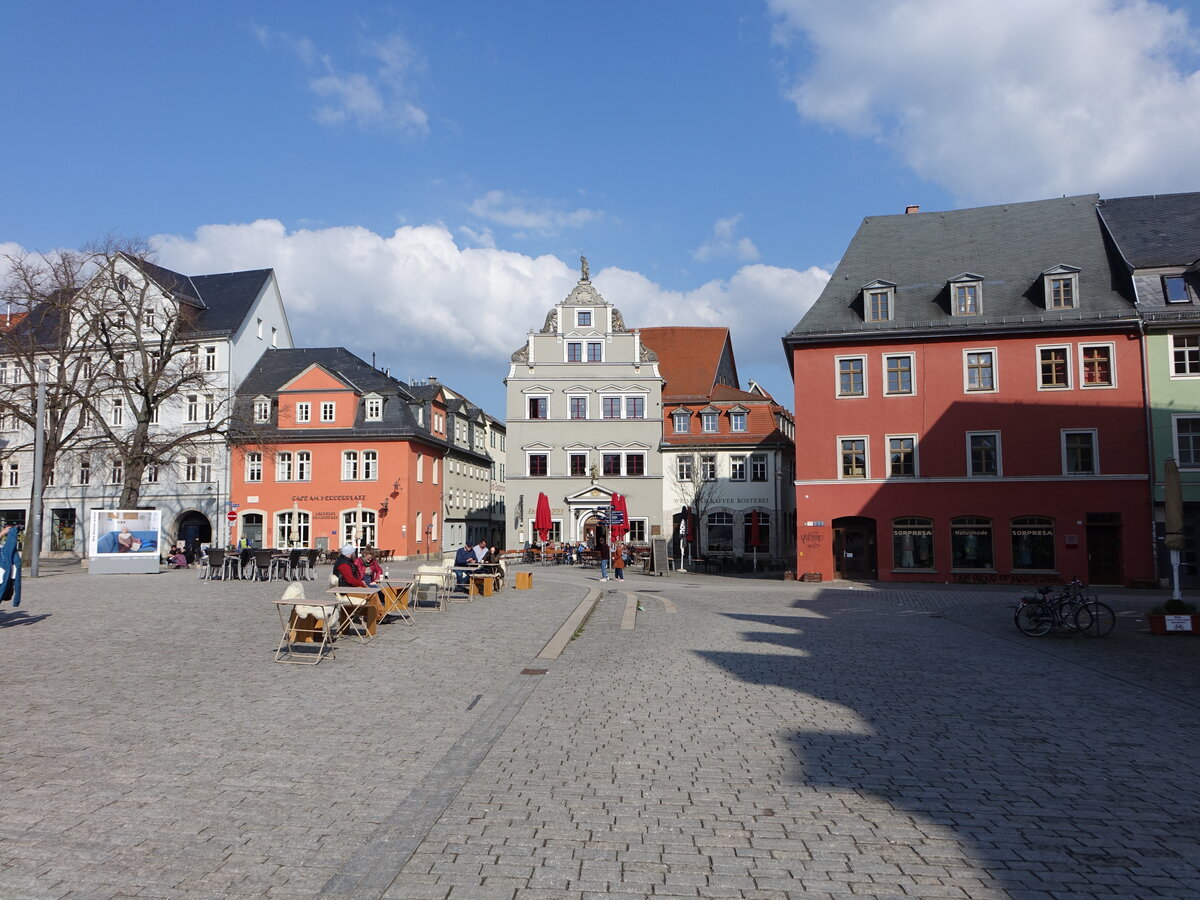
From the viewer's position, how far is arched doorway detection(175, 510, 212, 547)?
51875mm

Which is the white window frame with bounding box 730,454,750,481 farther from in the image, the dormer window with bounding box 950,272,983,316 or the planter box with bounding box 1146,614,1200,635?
the planter box with bounding box 1146,614,1200,635

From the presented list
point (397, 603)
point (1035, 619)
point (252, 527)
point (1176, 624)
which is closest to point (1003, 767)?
point (1035, 619)

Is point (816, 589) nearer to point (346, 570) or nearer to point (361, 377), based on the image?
point (346, 570)

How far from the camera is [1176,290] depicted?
3291 cm

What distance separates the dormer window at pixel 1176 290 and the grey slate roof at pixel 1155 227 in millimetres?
592

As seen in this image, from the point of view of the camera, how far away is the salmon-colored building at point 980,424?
3300 cm

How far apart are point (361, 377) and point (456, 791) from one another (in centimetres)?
4875

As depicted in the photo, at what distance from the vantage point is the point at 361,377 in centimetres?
5288

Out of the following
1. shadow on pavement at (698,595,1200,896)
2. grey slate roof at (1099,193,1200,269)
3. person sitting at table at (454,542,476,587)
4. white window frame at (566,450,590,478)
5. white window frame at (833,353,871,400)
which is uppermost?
grey slate roof at (1099,193,1200,269)

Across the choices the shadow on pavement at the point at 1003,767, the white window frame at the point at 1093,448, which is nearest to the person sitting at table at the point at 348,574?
the shadow on pavement at the point at 1003,767

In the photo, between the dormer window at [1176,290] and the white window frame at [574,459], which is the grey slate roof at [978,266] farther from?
the white window frame at [574,459]

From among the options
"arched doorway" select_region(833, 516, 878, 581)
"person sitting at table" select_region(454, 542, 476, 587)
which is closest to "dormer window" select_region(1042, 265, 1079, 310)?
"arched doorway" select_region(833, 516, 878, 581)

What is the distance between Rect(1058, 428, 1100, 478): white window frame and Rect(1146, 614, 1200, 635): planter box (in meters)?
18.4

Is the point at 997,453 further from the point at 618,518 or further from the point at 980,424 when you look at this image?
the point at 618,518
